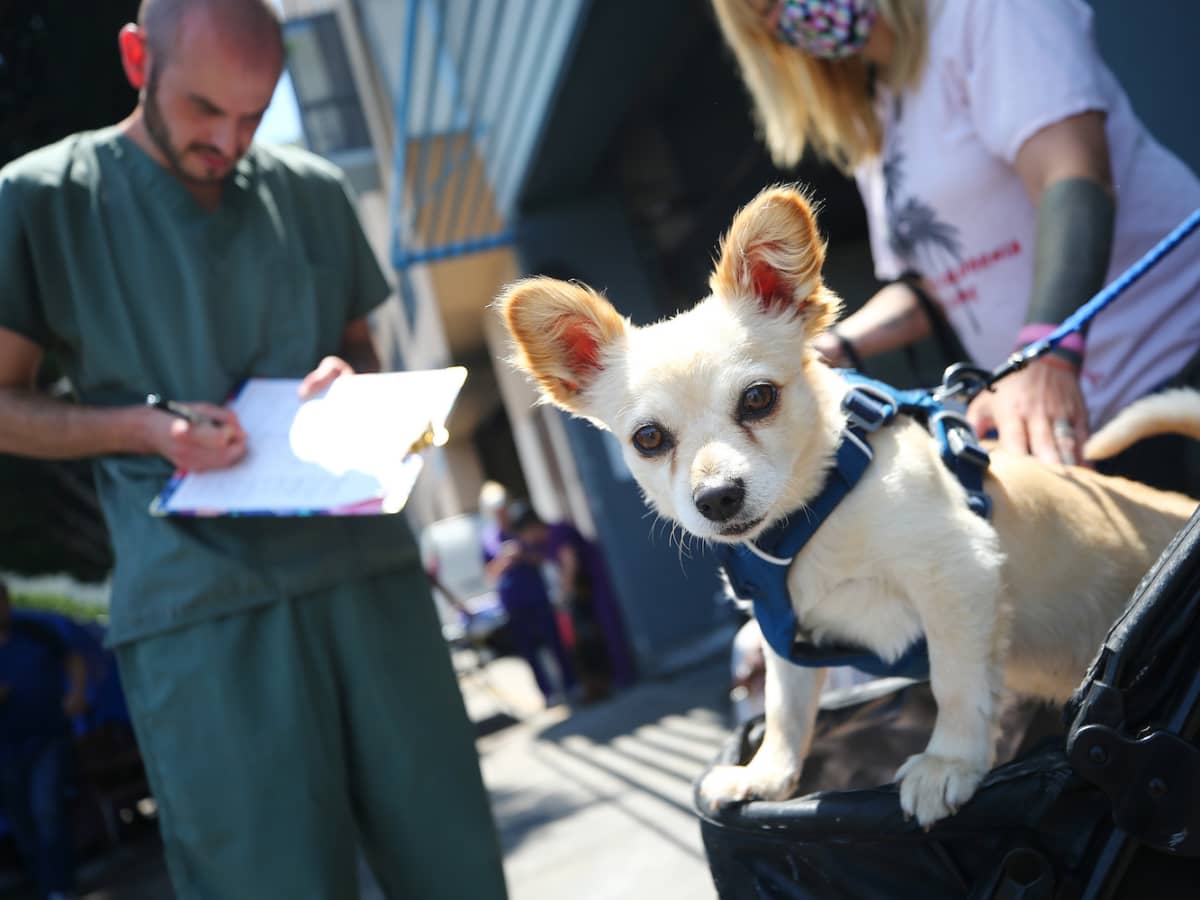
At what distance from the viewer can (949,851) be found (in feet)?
4.02

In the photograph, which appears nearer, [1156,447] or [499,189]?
[1156,447]

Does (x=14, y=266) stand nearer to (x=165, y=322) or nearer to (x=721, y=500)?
(x=165, y=322)

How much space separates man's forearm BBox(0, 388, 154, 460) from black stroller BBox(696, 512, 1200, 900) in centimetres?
126

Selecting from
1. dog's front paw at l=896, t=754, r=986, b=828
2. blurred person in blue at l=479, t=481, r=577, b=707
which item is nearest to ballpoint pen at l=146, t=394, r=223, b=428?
dog's front paw at l=896, t=754, r=986, b=828

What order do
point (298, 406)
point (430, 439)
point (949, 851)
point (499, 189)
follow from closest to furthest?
point (949, 851) < point (430, 439) < point (298, 406) < point (499, 189)

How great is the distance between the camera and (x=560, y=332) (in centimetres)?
172

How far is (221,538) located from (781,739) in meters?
1.06

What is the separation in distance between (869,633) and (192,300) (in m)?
1.36

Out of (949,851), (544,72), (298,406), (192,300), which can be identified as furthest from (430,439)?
(544,72)

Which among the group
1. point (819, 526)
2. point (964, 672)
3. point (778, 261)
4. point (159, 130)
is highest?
point (159, 130)

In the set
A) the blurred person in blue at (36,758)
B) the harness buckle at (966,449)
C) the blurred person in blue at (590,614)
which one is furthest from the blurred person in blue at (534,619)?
the harness buckle at (966,449)

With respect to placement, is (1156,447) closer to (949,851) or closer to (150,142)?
(949,851)

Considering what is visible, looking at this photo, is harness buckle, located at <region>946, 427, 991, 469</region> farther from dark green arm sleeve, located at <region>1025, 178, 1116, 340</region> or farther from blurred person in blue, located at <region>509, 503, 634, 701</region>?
blurred person in blue, located at <region>509, 503, 634, 701</region>

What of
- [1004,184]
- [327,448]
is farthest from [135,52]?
[1004,184]
